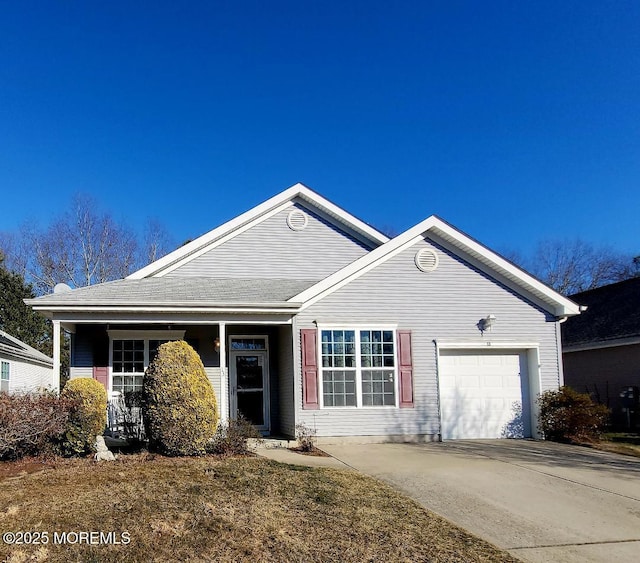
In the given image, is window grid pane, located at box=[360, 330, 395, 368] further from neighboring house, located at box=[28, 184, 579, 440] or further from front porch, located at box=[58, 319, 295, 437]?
front porch, located at box=[58, 319, 295, 437]

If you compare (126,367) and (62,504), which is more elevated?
(126,367)

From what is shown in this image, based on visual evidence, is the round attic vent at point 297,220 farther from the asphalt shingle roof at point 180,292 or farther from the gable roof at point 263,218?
the asphalt shingle roof at point 180,292

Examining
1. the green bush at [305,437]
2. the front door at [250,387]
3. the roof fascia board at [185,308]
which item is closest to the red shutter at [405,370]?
the green bush at [305,437]

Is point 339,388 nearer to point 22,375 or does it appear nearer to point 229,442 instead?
point 229,442

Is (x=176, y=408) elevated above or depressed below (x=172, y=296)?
below

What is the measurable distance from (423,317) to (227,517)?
25.6 ft

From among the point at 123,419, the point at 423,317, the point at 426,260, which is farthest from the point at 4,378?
the point at 426,260

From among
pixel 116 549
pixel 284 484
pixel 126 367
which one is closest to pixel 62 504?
pixel 116 549

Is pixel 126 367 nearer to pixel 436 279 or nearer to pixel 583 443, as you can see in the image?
pixel 436 279

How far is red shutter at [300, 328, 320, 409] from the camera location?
484 inches

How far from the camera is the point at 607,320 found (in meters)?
19.0

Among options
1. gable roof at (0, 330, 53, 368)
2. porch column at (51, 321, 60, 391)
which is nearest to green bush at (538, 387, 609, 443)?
porch column at (51, 321, 60, 391)

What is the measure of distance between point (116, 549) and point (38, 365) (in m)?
20.2

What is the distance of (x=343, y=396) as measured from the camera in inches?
492
